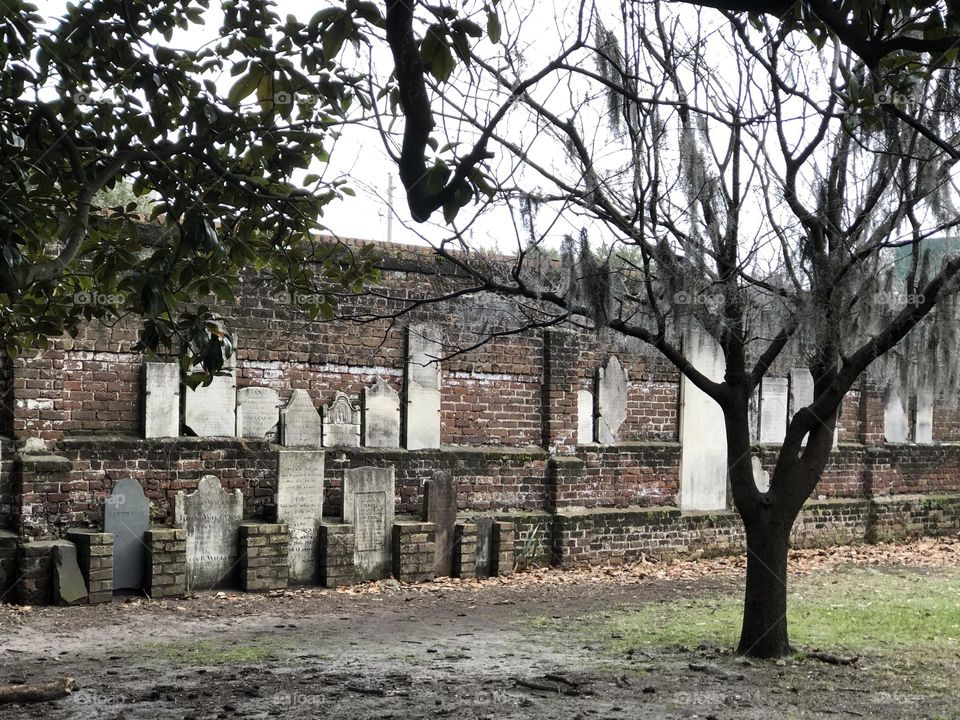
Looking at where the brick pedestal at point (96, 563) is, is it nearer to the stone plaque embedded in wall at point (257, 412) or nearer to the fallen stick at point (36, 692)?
the stone plaque embedded in wall at point (257, 412)

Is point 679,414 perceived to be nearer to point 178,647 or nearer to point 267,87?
point 178,647

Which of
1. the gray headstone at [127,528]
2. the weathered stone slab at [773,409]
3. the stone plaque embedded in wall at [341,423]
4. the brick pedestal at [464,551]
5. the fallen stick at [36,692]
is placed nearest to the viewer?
the fallen stick at [36,692]

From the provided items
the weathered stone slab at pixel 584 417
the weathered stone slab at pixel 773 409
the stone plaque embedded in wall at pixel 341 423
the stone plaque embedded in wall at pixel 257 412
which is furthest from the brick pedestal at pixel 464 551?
the weathered stone slab at pixel 773 409

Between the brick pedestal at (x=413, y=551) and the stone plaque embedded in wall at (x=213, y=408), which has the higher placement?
the stone plaque embedded in wall at (x=213, y=408)

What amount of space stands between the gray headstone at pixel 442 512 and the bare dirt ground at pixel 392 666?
0.99m

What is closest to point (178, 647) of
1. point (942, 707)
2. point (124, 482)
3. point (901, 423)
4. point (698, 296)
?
point (124, 482)

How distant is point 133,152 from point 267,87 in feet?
2.62

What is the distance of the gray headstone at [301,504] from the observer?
1019cm

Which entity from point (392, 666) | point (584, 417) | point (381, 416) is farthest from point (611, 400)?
point (392, 666)

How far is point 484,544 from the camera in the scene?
11352mm

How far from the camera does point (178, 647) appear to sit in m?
7.45

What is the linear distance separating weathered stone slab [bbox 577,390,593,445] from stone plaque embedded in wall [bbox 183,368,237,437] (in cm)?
432

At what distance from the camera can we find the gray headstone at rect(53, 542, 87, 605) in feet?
28.8

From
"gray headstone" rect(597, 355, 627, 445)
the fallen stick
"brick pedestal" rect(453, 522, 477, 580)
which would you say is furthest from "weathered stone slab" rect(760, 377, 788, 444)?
the fallen stick
